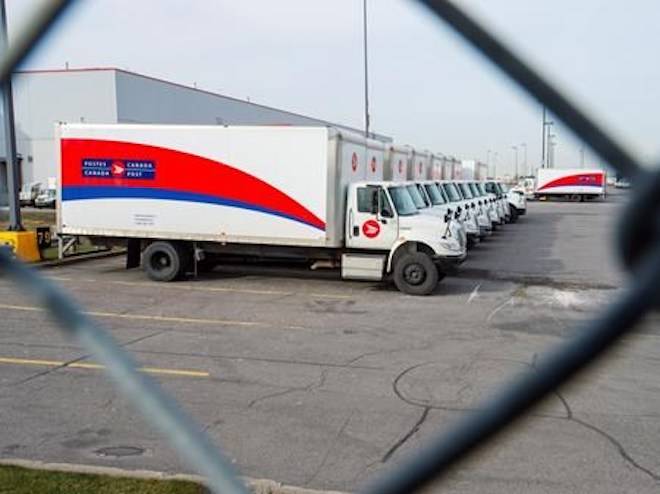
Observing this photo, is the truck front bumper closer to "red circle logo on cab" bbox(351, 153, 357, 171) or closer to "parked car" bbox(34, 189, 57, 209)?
"red circle logo on cab" bbox(351, 153, 357, 171)

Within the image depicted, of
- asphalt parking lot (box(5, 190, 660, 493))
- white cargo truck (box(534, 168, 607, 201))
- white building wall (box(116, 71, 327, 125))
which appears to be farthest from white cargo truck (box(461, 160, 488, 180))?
asphalt parking lot (box(5, 190, 660, 493))

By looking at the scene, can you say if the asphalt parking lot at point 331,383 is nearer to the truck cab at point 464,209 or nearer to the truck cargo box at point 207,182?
the truck cargo box at point 207,182

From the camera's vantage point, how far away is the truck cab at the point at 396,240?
44.0 feet

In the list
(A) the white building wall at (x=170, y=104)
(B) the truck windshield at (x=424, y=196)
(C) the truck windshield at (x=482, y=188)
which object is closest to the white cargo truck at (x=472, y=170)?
(C) the truck windshield at (x=482, y=188)

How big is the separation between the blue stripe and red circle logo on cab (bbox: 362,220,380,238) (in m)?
0.90

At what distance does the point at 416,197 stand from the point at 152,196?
19.5 ft

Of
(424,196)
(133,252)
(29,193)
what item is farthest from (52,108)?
(424,196)

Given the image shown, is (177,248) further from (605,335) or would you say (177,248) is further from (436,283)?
(605,335)

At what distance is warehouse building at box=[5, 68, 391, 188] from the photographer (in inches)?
1912

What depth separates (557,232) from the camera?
94.0 ft

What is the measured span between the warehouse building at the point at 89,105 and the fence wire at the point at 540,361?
47.9 m

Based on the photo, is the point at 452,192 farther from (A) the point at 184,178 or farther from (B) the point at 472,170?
(B) the point at 472,170

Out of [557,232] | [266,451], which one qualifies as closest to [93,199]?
[266,451]

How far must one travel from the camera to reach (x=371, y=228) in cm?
1380
